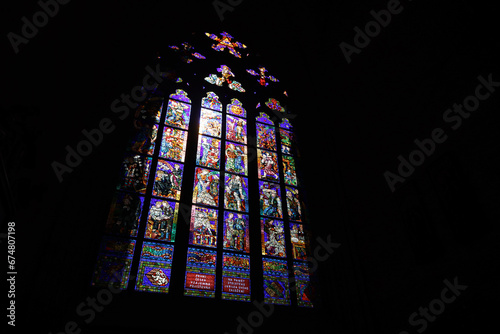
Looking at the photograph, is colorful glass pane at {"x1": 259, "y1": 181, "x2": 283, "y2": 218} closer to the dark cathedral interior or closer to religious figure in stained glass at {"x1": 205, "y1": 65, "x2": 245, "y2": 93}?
the dark cathedral interior

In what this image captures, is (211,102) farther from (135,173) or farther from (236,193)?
(135,173)

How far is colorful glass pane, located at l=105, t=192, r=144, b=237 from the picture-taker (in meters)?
4.10

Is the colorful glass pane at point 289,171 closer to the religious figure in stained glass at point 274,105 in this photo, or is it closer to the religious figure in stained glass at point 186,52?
the religious figure in stained glass at point 274,105

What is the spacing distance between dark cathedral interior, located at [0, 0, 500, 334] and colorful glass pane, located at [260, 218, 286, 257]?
0.14 metres

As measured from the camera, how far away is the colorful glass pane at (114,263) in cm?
371

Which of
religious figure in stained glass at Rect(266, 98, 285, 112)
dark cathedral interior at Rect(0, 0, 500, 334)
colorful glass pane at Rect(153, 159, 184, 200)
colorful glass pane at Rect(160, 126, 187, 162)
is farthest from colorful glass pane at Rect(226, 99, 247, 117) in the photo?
colorful glass pane at Rect(153, 159, 184, 200)

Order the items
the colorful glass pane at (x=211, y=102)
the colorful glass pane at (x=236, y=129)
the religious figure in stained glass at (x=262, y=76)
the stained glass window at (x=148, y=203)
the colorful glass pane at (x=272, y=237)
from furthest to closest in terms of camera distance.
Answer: the religious figure in stained glass at (x=262, y=76)
the colorful glass pane at (x=211, y=102)
the colorful glass pane at (x=236, y=129)
the colorful glass pane at (x=272, y=237)
the stained glass window at (x=148, y=203)

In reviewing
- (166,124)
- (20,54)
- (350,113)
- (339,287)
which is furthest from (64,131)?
(350,113)

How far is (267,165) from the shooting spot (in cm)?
559

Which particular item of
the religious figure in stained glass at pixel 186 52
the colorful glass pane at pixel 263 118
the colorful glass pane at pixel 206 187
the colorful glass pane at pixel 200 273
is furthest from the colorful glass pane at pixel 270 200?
the religious figure in stained glass at pixel 186 52

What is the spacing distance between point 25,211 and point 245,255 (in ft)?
7.74

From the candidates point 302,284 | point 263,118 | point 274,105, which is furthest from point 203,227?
point 274,105

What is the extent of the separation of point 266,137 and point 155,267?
2.90 meters

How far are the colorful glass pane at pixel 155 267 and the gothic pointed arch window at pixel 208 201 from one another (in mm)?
10
